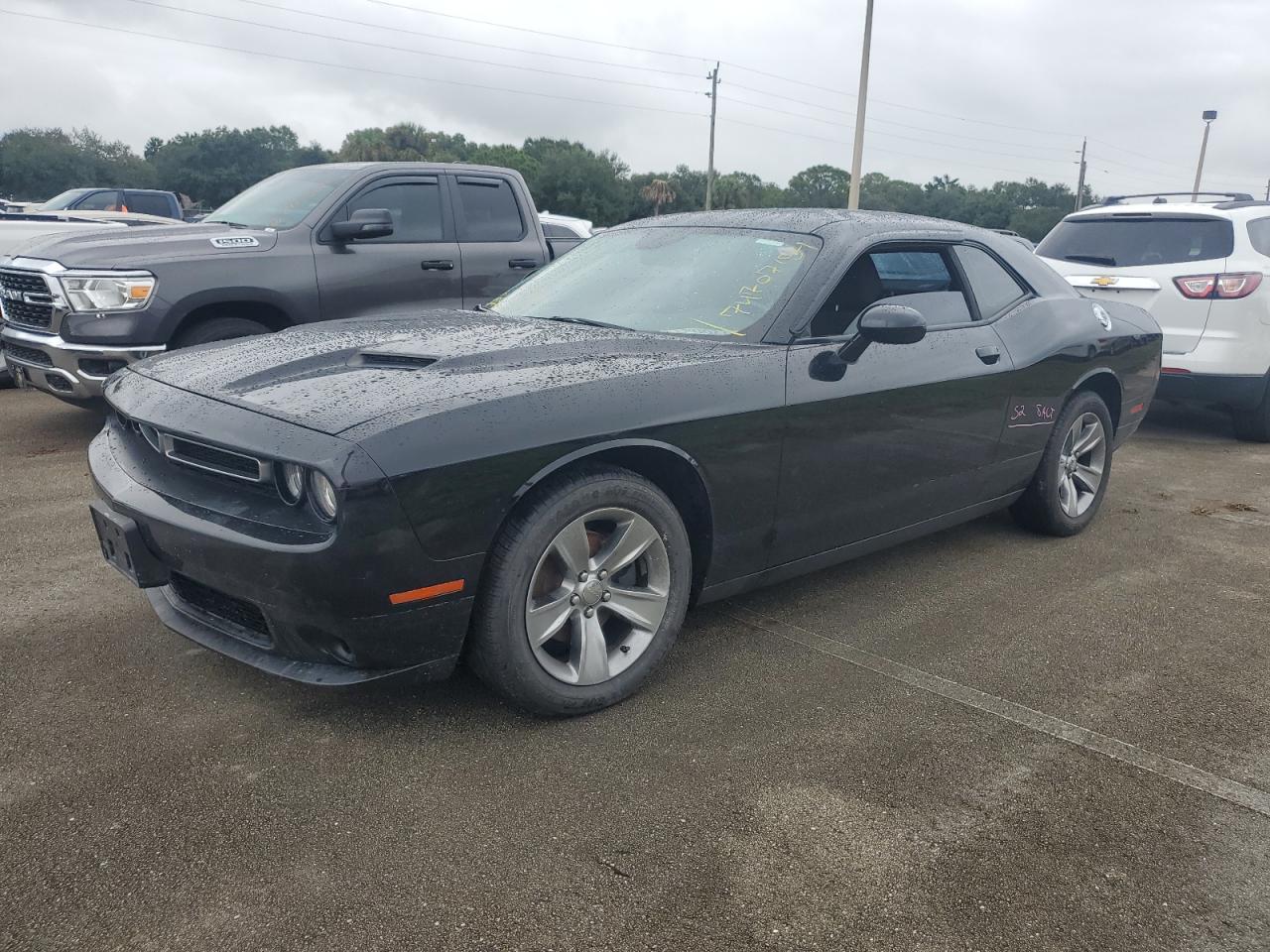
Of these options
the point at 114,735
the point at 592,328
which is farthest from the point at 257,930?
the point at 592,328

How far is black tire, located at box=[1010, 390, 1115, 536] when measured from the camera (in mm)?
4621

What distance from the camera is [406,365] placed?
299 centimetres

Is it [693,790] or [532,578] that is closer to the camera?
[693,790]

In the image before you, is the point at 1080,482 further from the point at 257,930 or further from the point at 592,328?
the point at 257,930

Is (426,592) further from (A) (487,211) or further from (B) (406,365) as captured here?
(A) (487,211)

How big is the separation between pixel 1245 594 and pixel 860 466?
190 centimetres

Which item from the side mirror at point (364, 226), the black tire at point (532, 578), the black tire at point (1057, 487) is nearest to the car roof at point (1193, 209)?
the black tire at point (1057, 487)

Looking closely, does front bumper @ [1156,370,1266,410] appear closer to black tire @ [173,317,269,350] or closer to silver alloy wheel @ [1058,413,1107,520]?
silver alloy wheel @ [1058,413,1107,520]

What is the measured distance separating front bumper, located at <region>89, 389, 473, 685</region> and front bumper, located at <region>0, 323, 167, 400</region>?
3208 millimetres

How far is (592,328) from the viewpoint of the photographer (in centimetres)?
358

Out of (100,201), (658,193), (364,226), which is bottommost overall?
(364,226)

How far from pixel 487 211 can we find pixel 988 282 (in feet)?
13.0

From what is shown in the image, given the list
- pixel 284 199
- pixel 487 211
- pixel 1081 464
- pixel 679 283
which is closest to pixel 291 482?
pixel 679 283

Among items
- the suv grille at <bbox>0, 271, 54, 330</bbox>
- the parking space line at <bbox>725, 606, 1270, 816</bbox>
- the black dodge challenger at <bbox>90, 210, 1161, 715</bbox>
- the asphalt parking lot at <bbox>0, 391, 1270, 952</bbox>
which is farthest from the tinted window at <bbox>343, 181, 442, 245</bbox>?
the parking space line at <bbox>725, 606, 1270, 816</bbox>
